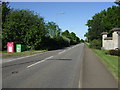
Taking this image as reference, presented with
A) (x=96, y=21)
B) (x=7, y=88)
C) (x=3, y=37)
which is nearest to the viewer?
(x=7, y=88)

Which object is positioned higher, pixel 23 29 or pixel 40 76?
pixel 23 29

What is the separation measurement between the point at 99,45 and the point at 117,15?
45.4 feet

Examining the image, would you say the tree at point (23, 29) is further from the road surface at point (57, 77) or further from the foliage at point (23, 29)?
the road surface at point (57, 77)

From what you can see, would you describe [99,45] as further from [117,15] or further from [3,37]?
[3,37]

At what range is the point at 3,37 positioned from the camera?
118ft

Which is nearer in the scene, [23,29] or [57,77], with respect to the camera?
[57,77]

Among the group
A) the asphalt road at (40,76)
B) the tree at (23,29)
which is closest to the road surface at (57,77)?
the asphalt road at (40,76)

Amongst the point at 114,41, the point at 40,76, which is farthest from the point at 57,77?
the point at 114,41

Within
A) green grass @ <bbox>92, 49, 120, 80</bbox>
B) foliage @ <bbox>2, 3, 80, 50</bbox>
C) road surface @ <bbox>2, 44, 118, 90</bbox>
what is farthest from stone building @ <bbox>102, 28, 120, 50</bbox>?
road surface @ <bbox>2, 44, 118, 90</bbox>

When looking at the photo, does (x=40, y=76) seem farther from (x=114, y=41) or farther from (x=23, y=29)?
(x=114, y=41)

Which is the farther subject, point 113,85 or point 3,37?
point 3,37

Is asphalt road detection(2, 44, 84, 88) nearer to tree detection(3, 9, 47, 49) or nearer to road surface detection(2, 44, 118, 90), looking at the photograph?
road surface detection(2, 44, 118, 90)

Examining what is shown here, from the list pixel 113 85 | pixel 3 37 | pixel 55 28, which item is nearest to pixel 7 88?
pixel 113 85

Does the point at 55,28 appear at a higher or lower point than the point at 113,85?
higher
